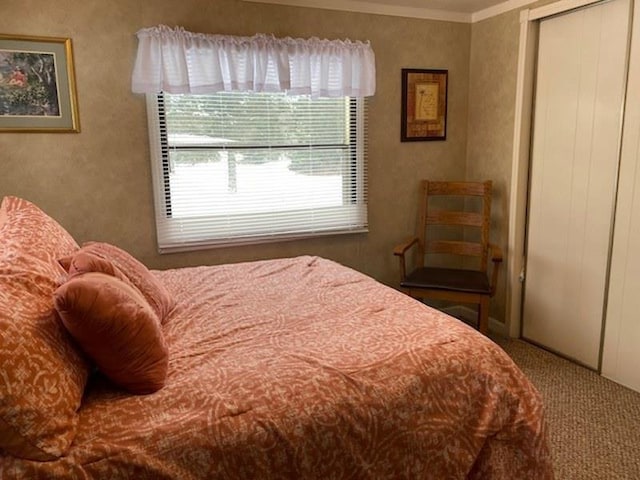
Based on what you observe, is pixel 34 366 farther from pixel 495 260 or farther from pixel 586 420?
pixel 495 260

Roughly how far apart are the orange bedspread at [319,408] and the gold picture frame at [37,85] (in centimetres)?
151

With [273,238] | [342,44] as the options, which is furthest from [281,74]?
[273,238]

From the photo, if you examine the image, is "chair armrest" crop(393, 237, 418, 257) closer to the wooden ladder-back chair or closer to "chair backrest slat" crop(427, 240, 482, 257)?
the wooden ladder-back chair

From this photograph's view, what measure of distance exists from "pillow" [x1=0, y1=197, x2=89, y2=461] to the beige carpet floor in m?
1.90

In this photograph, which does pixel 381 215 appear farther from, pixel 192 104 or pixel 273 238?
pixel 192 104

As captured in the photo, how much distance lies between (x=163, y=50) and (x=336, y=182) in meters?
1.39

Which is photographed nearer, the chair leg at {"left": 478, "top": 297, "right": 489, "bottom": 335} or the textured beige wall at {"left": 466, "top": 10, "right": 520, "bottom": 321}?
the chair leg at {"left": 478, "top": 297, "right": 489, "bottom": 335}

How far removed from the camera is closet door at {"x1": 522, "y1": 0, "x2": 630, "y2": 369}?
2.68 m

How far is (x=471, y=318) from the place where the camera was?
3.83m

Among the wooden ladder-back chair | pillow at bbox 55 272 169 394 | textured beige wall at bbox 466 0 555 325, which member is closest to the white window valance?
textured beige wall at bbox 466 0 555 325

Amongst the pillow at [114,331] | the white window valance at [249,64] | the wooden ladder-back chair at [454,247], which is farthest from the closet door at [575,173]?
the pillow at [114,331]

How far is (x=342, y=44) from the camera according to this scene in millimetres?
3162

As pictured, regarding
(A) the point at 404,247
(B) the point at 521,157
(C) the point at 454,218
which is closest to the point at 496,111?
(B) the point at 521,157

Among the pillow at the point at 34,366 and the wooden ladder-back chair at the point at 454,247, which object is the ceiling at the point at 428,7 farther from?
the pillow at the point at 34,366
